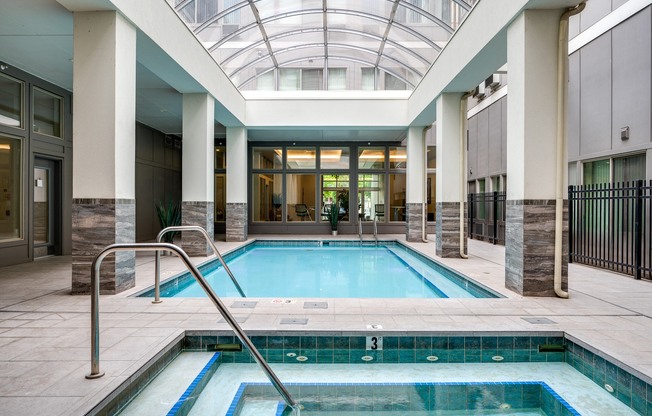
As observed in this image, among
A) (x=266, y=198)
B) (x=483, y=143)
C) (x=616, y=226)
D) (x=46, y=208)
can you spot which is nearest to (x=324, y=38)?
(x=483, y=143)

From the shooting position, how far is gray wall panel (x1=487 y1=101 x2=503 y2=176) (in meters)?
11.0

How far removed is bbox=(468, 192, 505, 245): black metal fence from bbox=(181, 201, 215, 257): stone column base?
710 centimetres

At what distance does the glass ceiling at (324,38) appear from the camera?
25.9ft

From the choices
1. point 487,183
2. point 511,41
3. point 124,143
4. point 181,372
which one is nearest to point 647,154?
point 511,41

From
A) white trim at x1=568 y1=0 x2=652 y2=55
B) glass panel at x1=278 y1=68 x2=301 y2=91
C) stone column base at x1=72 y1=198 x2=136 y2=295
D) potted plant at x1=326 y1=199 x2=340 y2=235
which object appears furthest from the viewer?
potted plant at x1=326 y1=199 x2=340 y2=235

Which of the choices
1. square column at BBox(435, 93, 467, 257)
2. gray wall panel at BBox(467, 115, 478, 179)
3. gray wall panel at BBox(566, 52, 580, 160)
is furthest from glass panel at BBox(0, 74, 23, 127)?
gray wall panel at BBox(467, 115, 478, 179)

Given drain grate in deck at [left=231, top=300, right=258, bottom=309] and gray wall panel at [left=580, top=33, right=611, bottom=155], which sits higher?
gray wall panel at [left=580, top=33, right=611, bottom=155]

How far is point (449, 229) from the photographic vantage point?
26.6ft

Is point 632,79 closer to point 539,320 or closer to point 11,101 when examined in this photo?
point 539,320

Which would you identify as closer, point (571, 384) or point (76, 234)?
point (571, 384)

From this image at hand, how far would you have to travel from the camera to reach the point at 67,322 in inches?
140

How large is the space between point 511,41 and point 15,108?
8.05 metres

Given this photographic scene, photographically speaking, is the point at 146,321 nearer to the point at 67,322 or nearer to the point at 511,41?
the point at 67,322

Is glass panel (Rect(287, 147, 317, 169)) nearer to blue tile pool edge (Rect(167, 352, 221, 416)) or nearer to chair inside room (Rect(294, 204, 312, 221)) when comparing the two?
chair inside room (Rect(294, 204, 312, 221))
